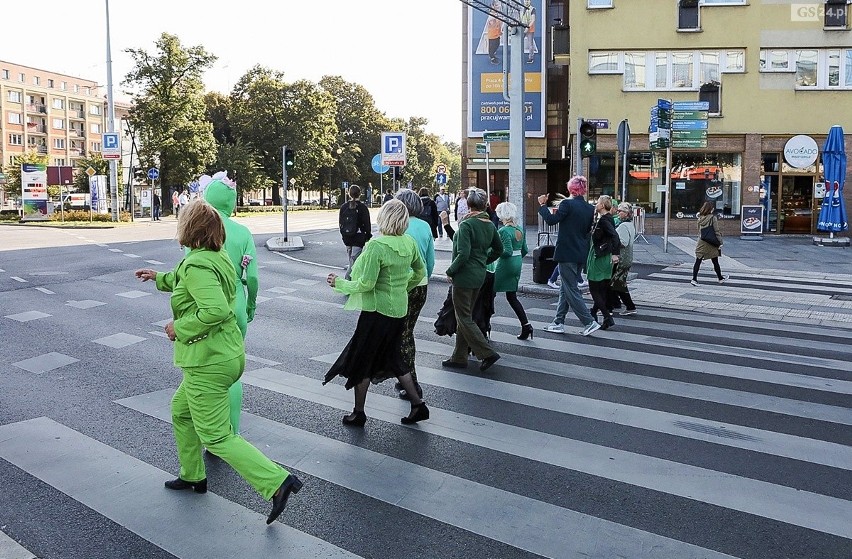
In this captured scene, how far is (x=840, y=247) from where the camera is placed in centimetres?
2417

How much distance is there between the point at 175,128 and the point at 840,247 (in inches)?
1698

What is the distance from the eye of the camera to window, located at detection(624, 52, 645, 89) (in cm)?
2912

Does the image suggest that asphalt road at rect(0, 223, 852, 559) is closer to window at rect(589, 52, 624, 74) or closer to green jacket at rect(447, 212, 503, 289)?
green jacket at rect(447, 212, 503, 289)

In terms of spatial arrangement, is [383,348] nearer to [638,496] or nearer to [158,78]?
[638,496]

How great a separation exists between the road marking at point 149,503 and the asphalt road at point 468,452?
0.02 meters

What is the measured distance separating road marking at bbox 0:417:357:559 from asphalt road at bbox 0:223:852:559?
0.05ft

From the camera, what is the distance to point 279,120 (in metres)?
71.7

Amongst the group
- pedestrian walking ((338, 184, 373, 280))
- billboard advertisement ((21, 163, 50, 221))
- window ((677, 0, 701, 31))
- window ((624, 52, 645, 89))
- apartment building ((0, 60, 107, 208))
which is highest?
apartment building ((0, 60, 107, 208))

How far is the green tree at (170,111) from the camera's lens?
53.1 metres

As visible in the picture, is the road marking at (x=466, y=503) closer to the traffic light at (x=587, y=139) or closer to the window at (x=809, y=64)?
the traffic light at (x=587, y=139)

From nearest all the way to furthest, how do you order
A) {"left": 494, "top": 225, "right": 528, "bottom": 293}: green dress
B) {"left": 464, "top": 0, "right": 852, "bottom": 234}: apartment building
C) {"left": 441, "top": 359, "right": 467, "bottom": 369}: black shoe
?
{"left": 441, "top": 359, "right": 467, "bottom": 369}: black shoe → {"left": 494, "top": 225, "right": 528, "bottom": 293}: green dress → {"left": 464, "top": 0, "right": 852, "bottom": 234}: apartment building

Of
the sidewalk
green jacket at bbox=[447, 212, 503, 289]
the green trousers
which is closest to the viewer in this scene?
the green trousers

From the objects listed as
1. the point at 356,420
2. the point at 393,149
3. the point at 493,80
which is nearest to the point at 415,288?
the point at 356,420

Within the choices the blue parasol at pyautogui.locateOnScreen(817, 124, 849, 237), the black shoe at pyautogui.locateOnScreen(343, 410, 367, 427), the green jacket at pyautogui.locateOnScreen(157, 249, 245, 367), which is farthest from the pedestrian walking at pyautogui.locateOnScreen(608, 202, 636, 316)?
the blue parasol at pyautogui.locateOnScreen(817, 124, 849, 237)
